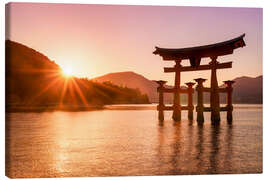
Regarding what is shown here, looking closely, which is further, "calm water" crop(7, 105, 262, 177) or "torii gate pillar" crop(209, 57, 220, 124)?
"torii gate pillar" crop(209, 57, 220, 124)

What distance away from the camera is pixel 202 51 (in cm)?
1149

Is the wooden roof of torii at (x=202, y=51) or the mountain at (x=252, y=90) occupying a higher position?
the wooden roof of torii at (x=202, y=51)

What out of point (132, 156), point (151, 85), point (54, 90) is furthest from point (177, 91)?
point (54, 90)

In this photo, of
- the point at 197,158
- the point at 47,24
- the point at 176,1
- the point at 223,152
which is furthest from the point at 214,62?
the point at 47,24

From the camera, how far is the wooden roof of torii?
10.2 m

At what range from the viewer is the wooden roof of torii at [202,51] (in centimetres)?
1019

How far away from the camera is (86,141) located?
342 inches

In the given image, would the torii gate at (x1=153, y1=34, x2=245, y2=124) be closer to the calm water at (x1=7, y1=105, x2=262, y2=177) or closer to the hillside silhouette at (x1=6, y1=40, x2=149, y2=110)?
the calm water at (x1=7, y1=105, x2=262, y2=177)

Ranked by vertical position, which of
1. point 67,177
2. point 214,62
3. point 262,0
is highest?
point 262,0

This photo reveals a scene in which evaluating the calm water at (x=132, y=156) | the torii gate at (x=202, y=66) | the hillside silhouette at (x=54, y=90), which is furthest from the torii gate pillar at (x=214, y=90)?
the hillside silhouette at (x=54, y=90)

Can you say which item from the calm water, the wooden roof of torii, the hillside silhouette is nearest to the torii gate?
→ the wooden roof of torii

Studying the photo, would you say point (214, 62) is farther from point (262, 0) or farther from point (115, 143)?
point (115, 143)

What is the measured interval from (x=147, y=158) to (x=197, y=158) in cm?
116

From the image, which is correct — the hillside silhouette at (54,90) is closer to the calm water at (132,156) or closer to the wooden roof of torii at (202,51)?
the wooden roof of torii at (202,51)
